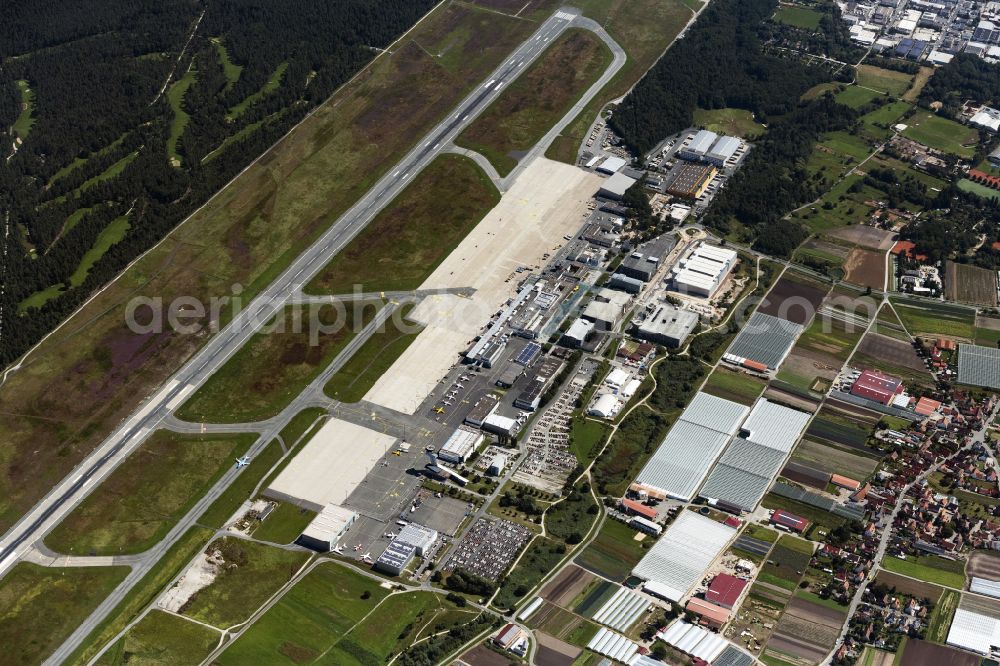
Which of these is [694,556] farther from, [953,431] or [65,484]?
[65,484]

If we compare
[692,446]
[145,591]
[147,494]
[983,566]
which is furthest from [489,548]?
[983,566]

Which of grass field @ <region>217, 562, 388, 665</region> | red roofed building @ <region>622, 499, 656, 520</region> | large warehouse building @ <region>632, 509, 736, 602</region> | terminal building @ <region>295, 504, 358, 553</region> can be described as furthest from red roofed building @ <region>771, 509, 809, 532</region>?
terminal building @ <region>295, 504, 358, 553</region>

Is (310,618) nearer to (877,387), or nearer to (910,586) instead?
(910,586)

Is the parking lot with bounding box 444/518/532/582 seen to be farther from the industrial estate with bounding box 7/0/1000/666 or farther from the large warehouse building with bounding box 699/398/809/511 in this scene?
the large warehouse building with bounding box 699/398/809/511

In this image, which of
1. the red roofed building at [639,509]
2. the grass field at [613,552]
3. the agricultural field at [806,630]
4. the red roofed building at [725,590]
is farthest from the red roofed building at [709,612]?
the red roofed building at [639,509]

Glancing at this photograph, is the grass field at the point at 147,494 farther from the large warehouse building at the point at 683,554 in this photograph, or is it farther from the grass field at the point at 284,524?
the large warehouse building at the point at 683,554

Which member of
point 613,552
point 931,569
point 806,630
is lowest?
point 613,552
